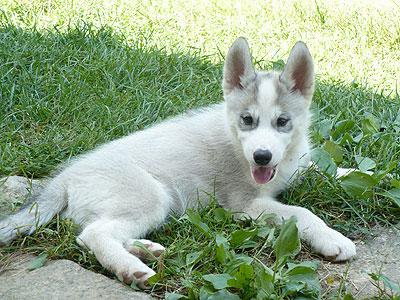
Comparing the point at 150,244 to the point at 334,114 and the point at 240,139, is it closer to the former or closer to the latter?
the point at 240,139

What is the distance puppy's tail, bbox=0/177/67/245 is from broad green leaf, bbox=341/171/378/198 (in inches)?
73.6

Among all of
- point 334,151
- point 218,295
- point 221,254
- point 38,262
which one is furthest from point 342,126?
point 38,262

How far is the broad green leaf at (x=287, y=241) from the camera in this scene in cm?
284

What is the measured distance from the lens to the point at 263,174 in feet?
11.5

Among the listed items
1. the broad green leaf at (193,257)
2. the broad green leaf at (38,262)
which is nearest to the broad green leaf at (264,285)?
the broad green leaf at (193,257)

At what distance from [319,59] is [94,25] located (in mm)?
2540

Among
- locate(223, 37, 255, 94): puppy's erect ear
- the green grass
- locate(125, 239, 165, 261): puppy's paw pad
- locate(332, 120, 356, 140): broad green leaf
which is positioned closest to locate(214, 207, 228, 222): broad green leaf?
the green grass

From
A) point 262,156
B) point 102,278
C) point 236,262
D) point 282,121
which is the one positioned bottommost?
point 102,278

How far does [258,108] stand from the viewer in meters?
3.47

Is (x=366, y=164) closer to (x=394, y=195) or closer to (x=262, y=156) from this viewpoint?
(x=394, y=195)

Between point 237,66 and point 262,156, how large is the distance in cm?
80

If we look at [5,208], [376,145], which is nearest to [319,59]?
[376,145]

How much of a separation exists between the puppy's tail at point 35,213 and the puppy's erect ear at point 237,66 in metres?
1.36

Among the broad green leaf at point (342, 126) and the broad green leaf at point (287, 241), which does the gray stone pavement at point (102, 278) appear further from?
the broad green leaf at point (342, 126)
